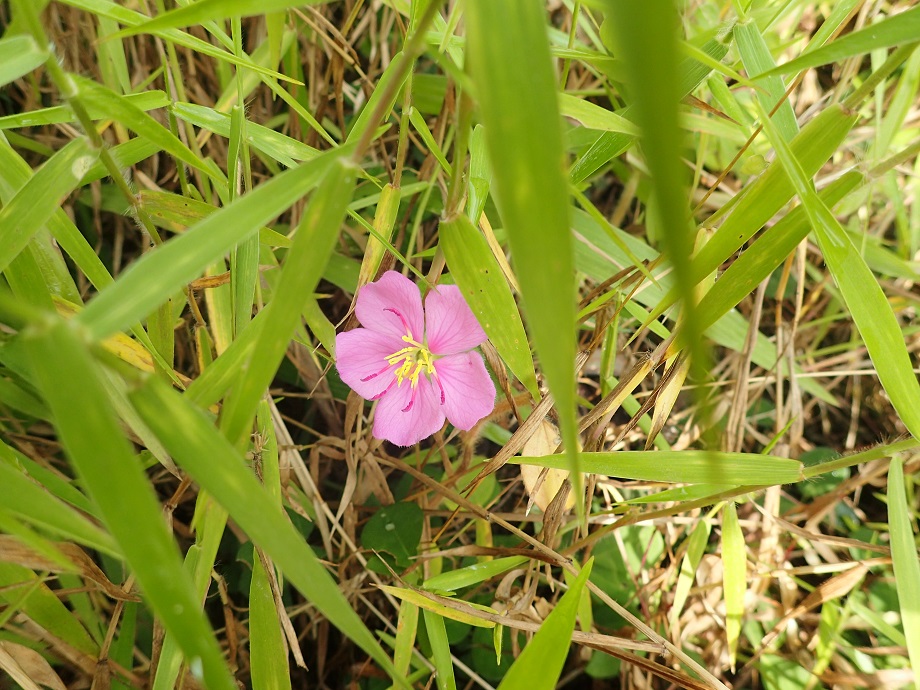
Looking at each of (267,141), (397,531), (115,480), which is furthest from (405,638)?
(267,141)

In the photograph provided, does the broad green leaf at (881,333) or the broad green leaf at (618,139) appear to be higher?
the broad green leaf at (618,139)

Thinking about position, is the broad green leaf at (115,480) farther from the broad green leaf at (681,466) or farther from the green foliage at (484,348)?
the broad green leaf at (681,466)

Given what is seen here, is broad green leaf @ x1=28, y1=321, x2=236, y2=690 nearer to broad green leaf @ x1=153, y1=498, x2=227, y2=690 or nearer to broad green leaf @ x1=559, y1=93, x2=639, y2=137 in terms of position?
broad green leaf @ x1=153, y1=498, x2=227, y2=690

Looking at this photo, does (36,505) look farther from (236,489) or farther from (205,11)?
(205,11)

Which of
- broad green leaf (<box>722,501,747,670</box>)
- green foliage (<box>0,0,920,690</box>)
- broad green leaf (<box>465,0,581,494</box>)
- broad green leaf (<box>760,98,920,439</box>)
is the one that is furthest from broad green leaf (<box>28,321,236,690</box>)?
broad green leaf (<box>722,501,747,670</box>)

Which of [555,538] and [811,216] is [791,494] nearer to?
[555,538]

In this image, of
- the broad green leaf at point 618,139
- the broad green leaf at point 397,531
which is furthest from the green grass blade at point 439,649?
the broad green leaf at point 618,139
